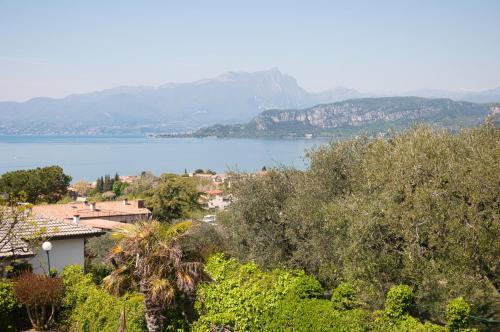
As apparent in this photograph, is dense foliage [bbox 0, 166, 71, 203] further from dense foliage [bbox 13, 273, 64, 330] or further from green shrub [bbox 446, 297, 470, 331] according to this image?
green shrub [bbox 446, 297, 470, 331]

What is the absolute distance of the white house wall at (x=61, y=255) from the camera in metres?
17.8

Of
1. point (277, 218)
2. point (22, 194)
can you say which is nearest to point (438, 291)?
point (277, 218)

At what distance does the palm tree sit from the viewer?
11367 millimetres

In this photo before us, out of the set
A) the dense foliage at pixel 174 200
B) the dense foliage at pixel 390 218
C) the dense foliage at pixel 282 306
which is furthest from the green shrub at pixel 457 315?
the dense foliage at pixel 174 200

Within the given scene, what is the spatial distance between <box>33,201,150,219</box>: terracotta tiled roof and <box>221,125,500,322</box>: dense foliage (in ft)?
107

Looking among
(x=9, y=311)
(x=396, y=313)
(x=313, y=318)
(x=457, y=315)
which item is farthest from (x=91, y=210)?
(x=457, y=315)

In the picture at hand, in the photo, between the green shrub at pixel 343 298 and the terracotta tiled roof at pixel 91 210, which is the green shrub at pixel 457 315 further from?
the terracotta tiled roof at pixel 91 210

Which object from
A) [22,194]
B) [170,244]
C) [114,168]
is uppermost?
[22,194]

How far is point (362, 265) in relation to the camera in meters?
13.0

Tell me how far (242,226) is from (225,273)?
5830 millimetres

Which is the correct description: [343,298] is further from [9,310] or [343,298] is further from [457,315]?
[9,310]

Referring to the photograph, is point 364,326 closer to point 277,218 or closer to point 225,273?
point 225,273

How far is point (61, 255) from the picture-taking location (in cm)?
1847

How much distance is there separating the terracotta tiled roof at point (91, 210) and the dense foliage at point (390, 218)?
32602 millimetres
